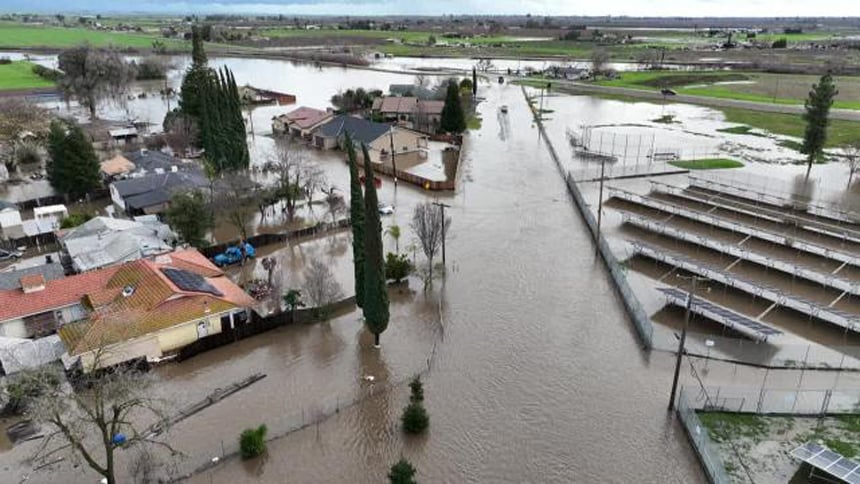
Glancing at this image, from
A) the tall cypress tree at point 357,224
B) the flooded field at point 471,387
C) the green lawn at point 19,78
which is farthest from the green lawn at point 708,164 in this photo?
the green lawn at point 19,78


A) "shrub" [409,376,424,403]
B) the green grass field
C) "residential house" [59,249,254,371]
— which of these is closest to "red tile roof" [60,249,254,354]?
"residential house" [59,249,254,371]

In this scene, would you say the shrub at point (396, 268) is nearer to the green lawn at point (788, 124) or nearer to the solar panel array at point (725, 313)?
the solar panel array at point (725, 313)

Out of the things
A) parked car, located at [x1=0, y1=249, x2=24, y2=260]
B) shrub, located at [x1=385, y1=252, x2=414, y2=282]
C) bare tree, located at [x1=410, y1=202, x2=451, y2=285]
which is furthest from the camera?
parked car, located at [x1=0, y1=249, x2=24, y2=260]

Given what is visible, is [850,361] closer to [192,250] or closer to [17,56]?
[192,250]

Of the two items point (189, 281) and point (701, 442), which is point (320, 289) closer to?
point (189, 281)

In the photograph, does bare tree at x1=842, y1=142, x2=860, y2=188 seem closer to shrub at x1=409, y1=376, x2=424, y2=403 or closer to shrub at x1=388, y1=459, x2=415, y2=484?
shrub at x1=409, y1=376, x2=424, y2=403

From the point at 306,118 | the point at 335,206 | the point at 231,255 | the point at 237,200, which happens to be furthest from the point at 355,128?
the point at 231,255

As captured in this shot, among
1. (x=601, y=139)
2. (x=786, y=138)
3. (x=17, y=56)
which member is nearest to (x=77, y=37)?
(x=17, y=56)
